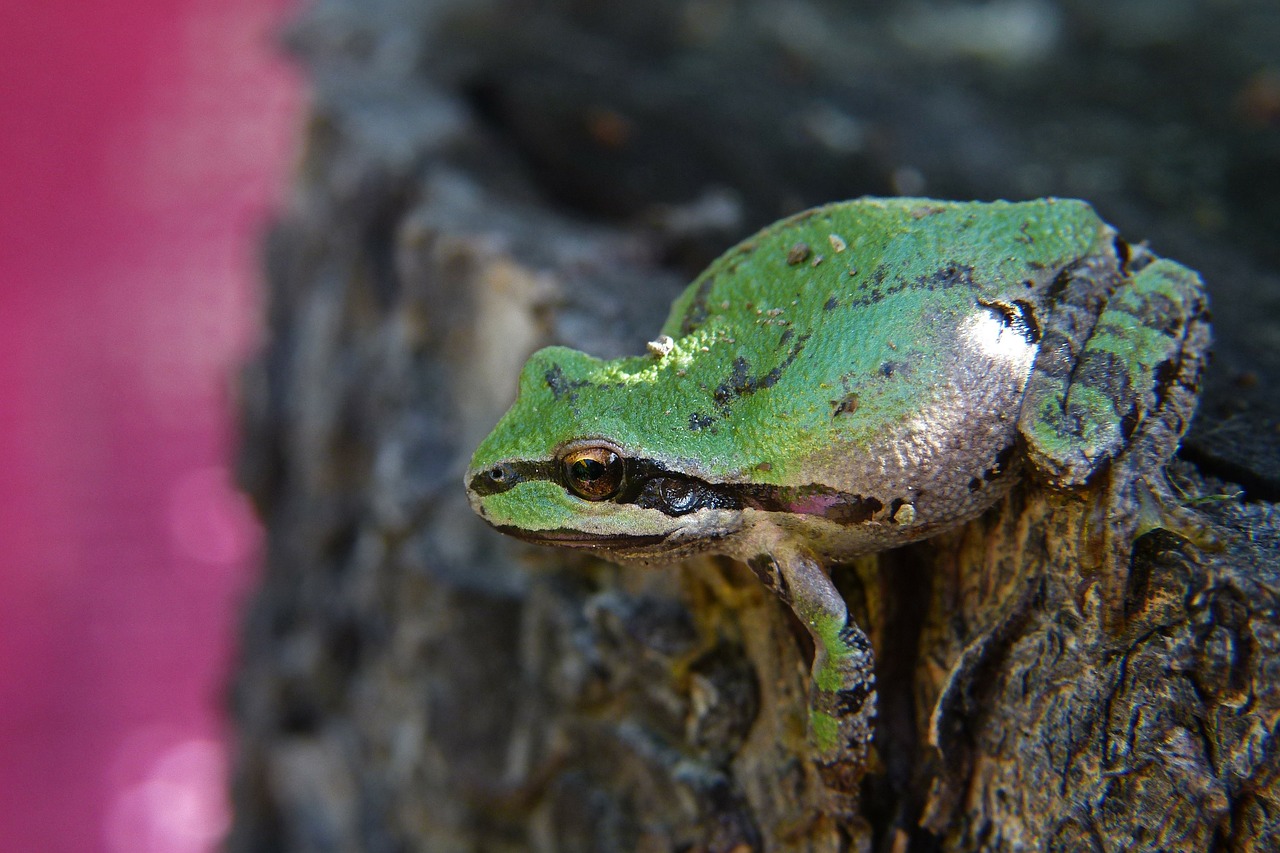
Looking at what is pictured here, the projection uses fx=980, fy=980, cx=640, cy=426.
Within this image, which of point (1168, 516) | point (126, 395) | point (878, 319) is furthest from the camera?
point (126, 395)

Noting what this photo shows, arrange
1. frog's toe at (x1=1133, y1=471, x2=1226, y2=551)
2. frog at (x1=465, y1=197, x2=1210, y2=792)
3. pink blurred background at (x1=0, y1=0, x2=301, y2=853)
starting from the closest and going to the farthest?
1. frog's toe at (x1=1133, y1=471, x2=1226, y2=551)
2. frog at (x1=465, y1=197, x2=1210, y2=792)
3. pink blurred background at (x1=0, y1=0, x2=301, y2=853)

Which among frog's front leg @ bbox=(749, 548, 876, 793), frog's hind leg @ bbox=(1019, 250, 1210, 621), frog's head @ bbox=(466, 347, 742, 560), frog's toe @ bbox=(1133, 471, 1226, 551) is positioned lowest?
frog's front leg @ bbox=(749, 548, 876, 793)

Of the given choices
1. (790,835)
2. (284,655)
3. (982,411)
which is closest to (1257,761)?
(982,411)

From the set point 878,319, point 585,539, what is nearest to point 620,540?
point 585,539

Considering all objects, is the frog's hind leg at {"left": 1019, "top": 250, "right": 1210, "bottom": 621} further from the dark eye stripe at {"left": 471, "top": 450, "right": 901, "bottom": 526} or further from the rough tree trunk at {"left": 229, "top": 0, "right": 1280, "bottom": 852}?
the dark eye stripe at {"left": 471, "top": 450, "right": 901, "bottom": 526}

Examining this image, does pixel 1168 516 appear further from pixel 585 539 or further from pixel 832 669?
pixel 585 539

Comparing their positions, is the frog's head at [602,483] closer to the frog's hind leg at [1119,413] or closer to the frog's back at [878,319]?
the frog's back at [878,319]

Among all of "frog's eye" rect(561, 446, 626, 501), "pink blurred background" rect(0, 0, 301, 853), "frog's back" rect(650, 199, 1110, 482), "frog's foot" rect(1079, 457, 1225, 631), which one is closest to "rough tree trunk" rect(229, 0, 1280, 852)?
"frog's foot" rect(1079, 457, 1225, 631)

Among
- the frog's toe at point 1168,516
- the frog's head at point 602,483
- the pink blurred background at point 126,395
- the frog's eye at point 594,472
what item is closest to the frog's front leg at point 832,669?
the frog's head at point 602,483

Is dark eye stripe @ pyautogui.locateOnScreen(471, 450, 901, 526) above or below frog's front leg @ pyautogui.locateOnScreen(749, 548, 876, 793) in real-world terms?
above
